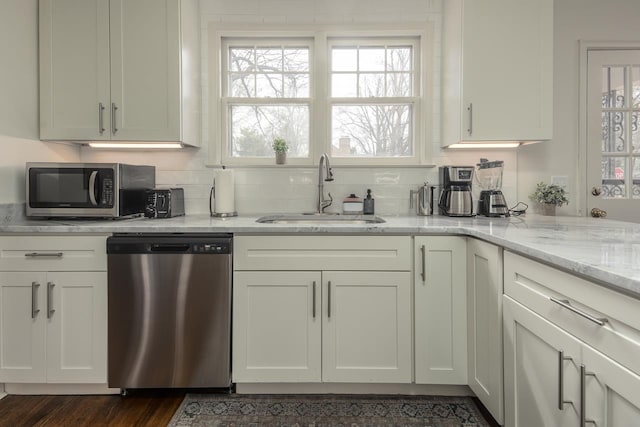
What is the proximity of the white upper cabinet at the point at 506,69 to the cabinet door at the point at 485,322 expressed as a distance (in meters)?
0.88

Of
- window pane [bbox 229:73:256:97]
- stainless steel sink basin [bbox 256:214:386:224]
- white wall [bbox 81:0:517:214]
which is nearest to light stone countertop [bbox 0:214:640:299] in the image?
stainless steel sink basin [bbox 256:214:386:224]

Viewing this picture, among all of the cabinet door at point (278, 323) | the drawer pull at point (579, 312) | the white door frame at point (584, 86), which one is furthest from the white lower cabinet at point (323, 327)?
the white door frame at point (584, 86)

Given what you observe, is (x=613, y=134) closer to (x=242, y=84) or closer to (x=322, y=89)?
(x=322, y=89)

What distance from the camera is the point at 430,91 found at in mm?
2855

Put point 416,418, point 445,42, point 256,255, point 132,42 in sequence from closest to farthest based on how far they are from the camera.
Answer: point 416,418, point 256,255, point 132,42, point 445,42

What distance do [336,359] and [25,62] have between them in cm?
251

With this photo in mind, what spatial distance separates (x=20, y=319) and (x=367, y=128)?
2391 mm

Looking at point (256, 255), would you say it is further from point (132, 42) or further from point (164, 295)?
point (132, 42)

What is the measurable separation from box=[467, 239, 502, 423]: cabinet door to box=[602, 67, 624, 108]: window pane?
1.71m

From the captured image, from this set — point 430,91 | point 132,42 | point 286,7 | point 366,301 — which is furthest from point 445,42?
point 132,42

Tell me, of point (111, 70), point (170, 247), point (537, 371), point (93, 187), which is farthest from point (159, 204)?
point (537, 371)

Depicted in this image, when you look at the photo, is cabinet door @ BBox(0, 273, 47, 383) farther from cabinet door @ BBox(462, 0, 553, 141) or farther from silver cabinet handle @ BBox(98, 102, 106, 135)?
cabinet door @ BBox(462, 0, 553, 141)

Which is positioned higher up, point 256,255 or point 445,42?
point 445,42

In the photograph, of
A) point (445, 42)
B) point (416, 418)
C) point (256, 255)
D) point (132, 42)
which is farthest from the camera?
point (445, 42)
